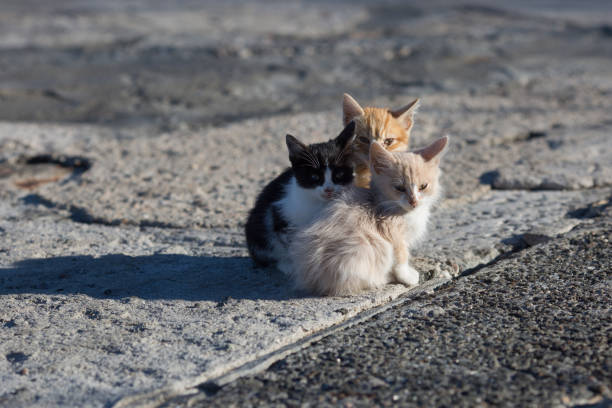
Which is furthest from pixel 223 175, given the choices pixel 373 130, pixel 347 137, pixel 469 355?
pixel 469 355

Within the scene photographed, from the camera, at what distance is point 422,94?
8.47 m

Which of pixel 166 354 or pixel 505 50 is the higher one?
pixel 505 50

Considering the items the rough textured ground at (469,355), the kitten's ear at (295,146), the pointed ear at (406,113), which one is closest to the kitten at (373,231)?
the rough textured ground at (469,355)

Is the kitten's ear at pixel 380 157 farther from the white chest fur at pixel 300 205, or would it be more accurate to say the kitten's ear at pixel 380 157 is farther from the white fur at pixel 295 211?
the white chest fur at pixel 300 205

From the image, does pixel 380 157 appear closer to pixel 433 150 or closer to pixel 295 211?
pixel 433 150

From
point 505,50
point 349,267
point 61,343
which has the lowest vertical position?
point 61,343

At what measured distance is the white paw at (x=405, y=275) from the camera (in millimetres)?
3618

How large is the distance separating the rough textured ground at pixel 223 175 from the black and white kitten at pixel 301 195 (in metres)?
0.16

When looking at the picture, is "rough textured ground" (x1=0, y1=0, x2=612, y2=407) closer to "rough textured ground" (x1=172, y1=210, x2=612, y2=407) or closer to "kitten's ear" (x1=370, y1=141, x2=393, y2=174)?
"rough textured ground" (x1=172, y1=210, x2=612, y2=407)

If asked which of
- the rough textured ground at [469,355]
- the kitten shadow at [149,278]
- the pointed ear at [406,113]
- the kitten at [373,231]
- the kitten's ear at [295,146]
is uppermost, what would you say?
the pointed ear at [406,113]

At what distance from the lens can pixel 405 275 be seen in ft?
11.9

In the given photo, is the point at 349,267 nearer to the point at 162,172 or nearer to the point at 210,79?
the point at 162,172

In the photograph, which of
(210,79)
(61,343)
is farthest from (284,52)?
(61,343)

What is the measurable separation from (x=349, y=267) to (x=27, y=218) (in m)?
2.69
